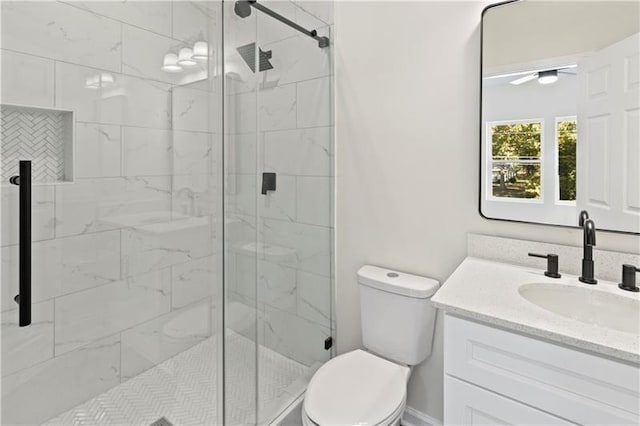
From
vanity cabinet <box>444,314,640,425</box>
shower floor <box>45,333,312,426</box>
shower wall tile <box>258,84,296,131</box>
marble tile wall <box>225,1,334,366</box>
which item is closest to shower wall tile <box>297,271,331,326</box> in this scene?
marble tile wall <box>225,1,334,366</box>

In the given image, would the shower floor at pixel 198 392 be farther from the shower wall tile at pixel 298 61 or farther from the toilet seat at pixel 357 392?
the shower wall tile at pixel 298 61

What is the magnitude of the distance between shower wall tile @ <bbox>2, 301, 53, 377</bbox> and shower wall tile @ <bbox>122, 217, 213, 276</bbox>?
0.34m

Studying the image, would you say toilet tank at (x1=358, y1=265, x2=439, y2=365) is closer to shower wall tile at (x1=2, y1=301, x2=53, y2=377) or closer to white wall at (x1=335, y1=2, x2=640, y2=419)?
white wall at (x1=335, y1=2, x2=640, y2=419)

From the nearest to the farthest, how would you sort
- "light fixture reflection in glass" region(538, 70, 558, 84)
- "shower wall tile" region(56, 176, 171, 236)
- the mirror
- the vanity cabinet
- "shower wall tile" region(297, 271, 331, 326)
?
the vanity cabinet < the mirror < "light fixture reflection in glass" region(538, 70, 558, 84) < "shower wall tile" region(56, 176, 171, 236) < "shower wall tile" region(297, 271, 331, 326)

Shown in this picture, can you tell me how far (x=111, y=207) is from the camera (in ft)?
5.13

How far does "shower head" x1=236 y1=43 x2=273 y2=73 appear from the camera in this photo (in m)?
1.31

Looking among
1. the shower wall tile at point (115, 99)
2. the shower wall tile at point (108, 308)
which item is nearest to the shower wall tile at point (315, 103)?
the shower wall tile at point (115, 99)

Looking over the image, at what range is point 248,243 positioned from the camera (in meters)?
1.38

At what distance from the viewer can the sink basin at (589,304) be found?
101 centimetres

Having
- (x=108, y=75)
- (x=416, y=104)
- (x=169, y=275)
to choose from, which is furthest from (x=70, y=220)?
(x=416, y=104)

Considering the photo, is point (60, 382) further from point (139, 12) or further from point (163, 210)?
point (139, 12)

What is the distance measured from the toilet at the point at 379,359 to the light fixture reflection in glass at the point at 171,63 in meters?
1.41

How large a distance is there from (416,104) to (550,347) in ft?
3.56

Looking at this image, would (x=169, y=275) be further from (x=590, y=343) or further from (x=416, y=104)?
(x=590, y=343)
